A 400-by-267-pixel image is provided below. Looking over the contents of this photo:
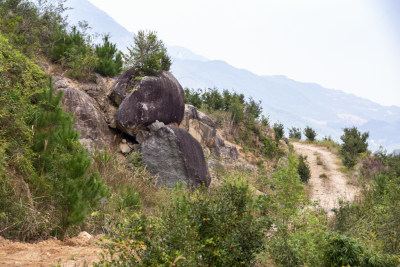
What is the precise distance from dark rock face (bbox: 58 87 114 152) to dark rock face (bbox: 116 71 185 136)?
0.60m

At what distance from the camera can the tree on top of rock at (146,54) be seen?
1096cm

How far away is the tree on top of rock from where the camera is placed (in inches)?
432

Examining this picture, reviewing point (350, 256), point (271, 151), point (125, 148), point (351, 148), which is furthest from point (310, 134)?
point (350, 256)

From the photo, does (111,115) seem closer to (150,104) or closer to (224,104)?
(150,104)

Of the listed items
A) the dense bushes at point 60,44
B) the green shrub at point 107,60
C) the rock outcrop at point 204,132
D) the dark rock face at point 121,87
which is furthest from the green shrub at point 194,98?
the dark rock face at point 121,87

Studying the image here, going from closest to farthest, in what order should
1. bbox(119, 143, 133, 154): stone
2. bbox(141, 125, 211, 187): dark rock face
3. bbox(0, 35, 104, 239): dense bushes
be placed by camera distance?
1. bbox(0, 35, 104, 239): dense bushes
2. bbox(141, 125, 211, 187): dark rock face
3. bbox(119, 143, 133, 154): stone

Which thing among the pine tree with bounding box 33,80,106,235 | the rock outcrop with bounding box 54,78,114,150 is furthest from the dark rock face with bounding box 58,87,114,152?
the pine tree with bounding box 33,80,106,235

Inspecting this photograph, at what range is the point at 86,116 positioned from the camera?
9148 mm

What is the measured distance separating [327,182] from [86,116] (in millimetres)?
11713

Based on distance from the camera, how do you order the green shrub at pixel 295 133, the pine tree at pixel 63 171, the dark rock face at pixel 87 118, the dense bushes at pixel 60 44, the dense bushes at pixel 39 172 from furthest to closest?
1. the green shrub at pixel 295 133
2. the dense bushes at pixel 60 44
3. the dark rock face at pixel 87 118
4. the pine tree at pixel 63 171
5. the dense bushes at pixel 39 172

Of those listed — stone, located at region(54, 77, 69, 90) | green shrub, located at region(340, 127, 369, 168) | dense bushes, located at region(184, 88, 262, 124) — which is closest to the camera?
stone, located at region(54, 77, 69, 90)

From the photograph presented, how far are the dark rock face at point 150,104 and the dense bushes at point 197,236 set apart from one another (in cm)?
643

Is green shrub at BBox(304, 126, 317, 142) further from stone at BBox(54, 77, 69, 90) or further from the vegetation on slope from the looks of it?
stone at BBox(54, 77, 69, 90)

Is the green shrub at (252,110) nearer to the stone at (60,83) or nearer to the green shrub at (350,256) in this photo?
the stone at (60,83)
